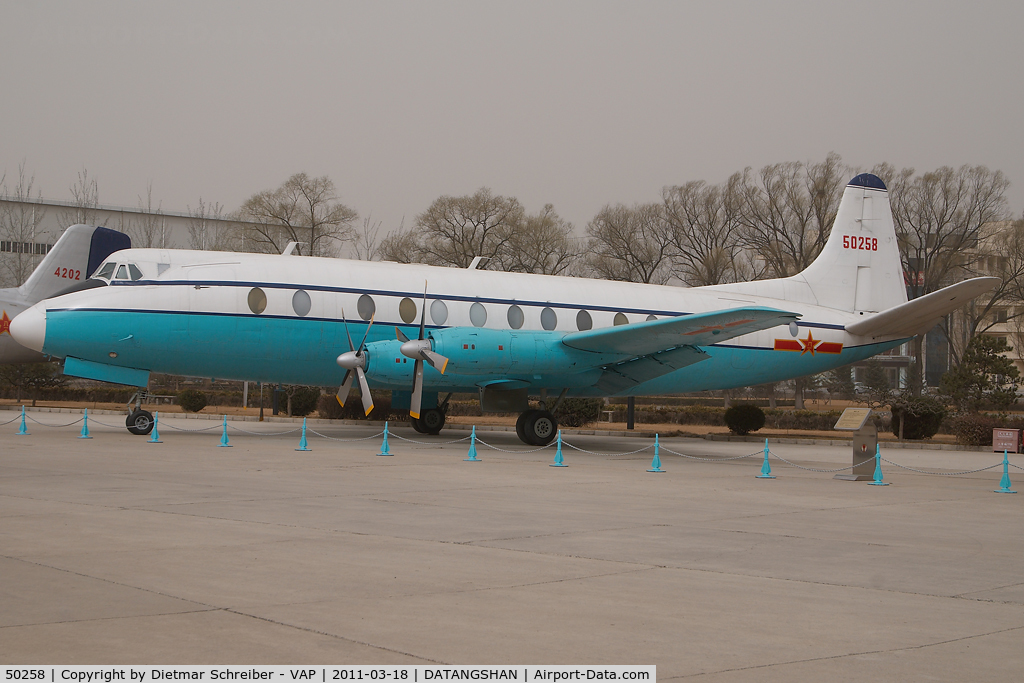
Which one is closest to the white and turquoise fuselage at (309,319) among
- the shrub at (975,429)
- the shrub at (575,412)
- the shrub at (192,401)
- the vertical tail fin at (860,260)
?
the vertical tail fin at (860,260)

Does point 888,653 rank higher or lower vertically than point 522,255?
lower

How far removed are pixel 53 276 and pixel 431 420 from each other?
13.9 m

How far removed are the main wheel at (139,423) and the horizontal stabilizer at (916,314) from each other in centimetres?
2017

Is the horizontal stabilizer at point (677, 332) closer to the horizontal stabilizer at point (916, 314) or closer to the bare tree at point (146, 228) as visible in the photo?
the horizontal stabilizer at point (916, 314)

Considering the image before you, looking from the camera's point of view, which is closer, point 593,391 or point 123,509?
point 123,509

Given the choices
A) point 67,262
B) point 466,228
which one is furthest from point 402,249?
point 67,262

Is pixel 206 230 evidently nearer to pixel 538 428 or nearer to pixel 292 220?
pixel 292 220

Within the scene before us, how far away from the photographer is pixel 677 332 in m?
21.9

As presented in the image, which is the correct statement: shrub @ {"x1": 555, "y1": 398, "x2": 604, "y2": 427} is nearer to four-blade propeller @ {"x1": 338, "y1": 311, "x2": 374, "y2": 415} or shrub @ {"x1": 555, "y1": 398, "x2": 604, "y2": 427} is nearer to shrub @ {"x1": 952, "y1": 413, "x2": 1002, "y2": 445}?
shrub @ {"x1": 952, "y1": 413, "x2": 1002, "y2": 445}

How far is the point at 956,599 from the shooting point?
7.39m

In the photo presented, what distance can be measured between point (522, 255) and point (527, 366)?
1330 inches

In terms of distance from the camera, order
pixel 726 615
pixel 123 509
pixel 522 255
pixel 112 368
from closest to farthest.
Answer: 1. pixel 726 615
2. pixel 123 509
3. pixel 112 368
4. pixel 522 255

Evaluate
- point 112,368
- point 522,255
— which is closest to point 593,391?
point 112,368

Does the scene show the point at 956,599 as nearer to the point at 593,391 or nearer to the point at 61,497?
the point at 61,497
